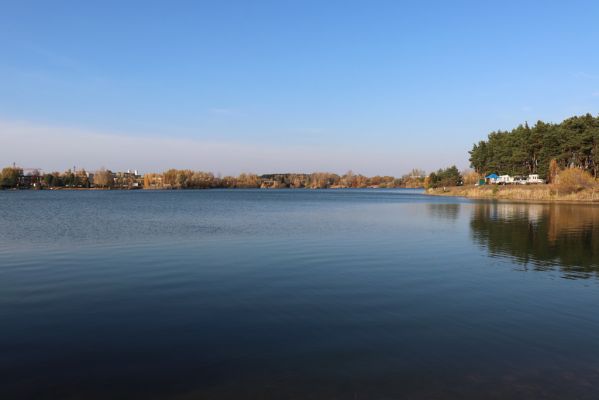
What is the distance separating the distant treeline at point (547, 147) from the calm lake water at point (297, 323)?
73326mm

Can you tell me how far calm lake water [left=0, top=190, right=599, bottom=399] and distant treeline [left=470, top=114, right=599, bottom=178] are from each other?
2887 inches

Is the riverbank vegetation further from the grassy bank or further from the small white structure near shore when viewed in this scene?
the small white structure near shore

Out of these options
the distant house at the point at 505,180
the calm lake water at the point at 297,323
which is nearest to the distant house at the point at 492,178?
the distant house at the point at 505,180

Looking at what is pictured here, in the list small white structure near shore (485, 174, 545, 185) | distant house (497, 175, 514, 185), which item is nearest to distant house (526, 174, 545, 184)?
small white structure near shore (485, 174, 545, 185)

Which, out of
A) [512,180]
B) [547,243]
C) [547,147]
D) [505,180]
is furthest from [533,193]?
[547,243]

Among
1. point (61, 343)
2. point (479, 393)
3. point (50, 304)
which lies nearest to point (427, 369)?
point (479, 393)

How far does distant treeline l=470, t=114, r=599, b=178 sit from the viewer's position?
81.6 meters

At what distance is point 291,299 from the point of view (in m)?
13.1

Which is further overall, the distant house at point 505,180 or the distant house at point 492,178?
the distant house at point 492,178

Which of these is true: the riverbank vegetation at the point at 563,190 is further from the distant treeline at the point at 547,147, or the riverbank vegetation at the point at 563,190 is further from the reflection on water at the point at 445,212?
the reflection on water at the point at 445,212

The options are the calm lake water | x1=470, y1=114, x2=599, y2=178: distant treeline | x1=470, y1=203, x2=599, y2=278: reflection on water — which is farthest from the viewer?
x1=470, y1=114, x2=599, y2=178: distant treeline

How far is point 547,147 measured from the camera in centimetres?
8931

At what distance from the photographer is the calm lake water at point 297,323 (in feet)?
24.6

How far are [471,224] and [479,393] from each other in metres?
34.3
